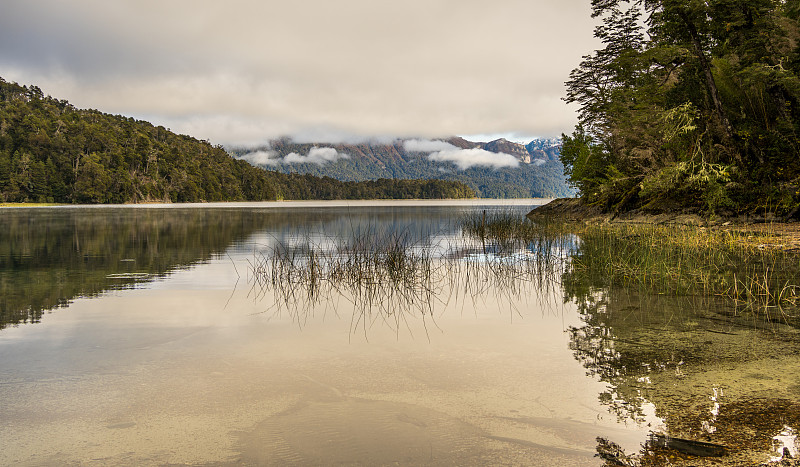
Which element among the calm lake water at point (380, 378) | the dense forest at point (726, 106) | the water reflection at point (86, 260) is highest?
the dense forest at point (726, 106)

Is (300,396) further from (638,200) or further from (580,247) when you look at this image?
(638,200)

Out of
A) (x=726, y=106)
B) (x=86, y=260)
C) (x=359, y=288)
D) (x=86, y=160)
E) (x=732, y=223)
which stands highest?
(x=86, y=160)

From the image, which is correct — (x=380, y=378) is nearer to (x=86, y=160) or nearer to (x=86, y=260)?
(x=86, y=260)

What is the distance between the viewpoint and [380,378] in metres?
5.72

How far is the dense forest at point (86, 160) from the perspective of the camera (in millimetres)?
102688

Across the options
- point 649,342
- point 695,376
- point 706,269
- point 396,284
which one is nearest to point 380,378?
point 695,376

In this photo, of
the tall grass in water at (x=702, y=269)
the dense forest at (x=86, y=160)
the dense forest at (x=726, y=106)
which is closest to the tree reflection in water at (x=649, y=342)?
the tall grass in water at (x=702, y=269)

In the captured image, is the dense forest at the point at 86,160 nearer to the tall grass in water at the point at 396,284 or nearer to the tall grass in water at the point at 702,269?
the tall grass in water at the point at 396,284

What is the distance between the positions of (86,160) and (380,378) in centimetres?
12109

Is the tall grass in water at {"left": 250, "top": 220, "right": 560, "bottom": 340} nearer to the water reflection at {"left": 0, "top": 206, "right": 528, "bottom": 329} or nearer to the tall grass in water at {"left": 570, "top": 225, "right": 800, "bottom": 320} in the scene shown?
the tall grass in water at {"left": 570, "top": 225, "right": 800, "bottom": 320}

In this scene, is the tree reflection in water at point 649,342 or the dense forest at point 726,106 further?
the dense forest at point 726,106

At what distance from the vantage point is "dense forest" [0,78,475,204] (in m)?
103

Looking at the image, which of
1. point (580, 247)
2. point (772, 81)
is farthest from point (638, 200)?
point (580, 247)

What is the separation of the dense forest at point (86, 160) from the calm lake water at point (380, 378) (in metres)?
111
